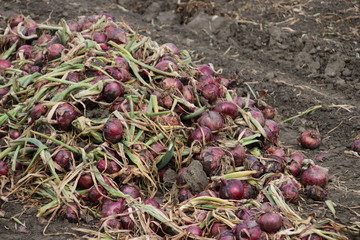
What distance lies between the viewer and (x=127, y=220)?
9.92 ft

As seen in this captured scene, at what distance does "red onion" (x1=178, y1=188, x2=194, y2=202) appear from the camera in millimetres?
3350

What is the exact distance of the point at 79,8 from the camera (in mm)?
6664

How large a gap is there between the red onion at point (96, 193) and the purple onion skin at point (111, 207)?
0.08 m

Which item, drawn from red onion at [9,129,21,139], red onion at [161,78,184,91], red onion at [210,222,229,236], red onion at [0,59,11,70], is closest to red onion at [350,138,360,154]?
red onion at [161,78,184,91]

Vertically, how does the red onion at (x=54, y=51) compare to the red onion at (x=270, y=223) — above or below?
above

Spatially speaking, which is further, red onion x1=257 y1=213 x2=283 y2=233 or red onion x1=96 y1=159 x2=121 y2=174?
red onion x1=96 y1=159 x2=121 y2=174

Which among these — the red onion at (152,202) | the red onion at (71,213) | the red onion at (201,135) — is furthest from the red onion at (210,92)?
the red onion at (71,213)

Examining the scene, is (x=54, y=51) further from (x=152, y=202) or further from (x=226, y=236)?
(x=226, y=236)

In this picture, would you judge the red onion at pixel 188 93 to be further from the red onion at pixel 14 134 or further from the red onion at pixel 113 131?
the red onion at pixel 14 134

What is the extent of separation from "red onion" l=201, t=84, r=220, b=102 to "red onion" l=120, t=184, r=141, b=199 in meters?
0.94

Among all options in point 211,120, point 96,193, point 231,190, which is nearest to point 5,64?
point 96,193

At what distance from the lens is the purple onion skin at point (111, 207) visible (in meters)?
3.12

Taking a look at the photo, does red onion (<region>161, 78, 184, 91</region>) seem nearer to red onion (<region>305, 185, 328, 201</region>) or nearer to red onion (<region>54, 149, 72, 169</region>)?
red onion (<region>54, 149, 72, 169</region>)

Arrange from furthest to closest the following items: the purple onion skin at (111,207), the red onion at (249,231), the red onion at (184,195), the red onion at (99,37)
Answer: the red onion at (99,37) → the red onion at (184,195) → the purple onion skin at (111,207) → the red onion at (249,231)
